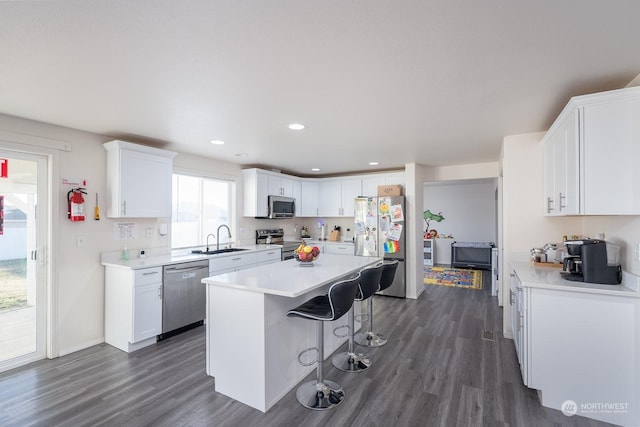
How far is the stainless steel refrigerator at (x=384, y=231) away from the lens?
16.6ft

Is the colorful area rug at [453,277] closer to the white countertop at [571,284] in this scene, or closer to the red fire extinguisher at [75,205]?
the white countertop at [571,284]

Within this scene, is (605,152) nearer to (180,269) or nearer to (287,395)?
(287,395)

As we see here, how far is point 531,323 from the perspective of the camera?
→ 2271 millimetres

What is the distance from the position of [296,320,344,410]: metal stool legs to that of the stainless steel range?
297cm

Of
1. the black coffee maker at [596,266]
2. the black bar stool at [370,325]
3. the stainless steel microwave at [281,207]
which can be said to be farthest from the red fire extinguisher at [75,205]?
the black coffee maker at [596,266]

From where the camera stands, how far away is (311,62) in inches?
71.9

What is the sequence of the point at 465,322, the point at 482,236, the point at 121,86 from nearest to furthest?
the point at 121,86 → the point at 465,322 → the point at 482,236

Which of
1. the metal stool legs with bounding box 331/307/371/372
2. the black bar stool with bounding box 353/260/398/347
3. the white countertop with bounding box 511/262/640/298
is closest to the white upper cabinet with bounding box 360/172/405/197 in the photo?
the black bar stool with bounding box 353/260/398/347

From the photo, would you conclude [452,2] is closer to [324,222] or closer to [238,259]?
[238,259]

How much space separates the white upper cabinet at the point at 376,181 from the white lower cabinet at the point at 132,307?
3.86 meters

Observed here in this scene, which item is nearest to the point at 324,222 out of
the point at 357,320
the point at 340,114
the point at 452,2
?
the point at 357,320

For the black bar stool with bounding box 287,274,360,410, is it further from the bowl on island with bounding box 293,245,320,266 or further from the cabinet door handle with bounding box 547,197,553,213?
the cabinet door handle with bounding box 547,197,553,213

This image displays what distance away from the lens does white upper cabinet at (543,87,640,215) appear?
1.92 metres

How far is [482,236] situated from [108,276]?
328 inches
